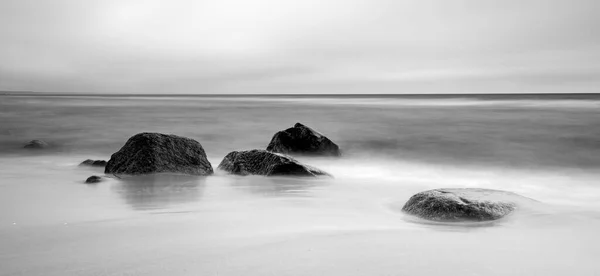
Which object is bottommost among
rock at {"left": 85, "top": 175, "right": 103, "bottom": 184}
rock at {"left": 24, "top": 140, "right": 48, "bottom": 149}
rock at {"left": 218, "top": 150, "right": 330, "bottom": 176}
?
rock at {"left": 24, "top": 140, "right": 48, "bottom": 149}

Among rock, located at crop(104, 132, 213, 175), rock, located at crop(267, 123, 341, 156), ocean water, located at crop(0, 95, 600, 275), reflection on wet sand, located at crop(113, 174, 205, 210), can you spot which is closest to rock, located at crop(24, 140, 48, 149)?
ocean water, located at crop(0, 95, 600, 275)

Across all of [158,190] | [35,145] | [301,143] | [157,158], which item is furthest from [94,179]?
[35,145]

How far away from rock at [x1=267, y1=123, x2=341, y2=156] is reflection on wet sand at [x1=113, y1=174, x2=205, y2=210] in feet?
9.70

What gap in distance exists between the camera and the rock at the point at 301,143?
362 inches

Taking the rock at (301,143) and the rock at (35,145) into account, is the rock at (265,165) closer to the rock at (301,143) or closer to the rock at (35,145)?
the rock at (301,143)

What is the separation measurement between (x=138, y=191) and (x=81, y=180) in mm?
1423

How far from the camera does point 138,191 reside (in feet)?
18.0

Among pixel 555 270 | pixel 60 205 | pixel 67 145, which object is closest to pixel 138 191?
pixel 60 205

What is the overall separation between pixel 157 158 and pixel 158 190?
1.08 metres

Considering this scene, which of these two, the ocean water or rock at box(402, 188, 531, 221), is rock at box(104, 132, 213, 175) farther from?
rock at box(402, 188, 531, 221)

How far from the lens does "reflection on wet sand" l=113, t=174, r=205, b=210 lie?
4.94 meters

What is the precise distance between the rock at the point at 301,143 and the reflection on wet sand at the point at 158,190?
2.96 meters

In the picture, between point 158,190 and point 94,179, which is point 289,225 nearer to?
point 158,190

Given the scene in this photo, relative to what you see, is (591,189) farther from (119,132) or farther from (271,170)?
(119,132)
